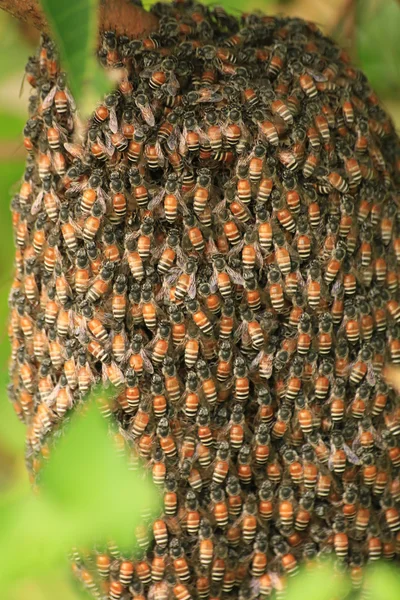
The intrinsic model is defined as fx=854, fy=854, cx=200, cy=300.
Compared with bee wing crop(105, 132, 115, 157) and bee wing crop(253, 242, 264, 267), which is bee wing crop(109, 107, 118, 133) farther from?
bee wing crop(253, 242, 264, 267)

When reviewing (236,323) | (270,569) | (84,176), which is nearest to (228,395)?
(236,323)

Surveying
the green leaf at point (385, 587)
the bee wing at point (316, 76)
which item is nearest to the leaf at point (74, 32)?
the green leaf at point (385, 587)

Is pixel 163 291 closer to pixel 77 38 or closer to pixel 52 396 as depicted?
pixel 52 396

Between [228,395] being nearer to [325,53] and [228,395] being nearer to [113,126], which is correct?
[113,126]

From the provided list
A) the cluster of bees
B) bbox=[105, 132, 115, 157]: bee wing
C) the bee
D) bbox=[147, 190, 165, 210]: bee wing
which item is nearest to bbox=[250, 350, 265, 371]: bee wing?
the cluster of bees

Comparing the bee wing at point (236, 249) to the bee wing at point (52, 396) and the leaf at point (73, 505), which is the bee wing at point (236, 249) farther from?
the leaf at point (73, 505)
